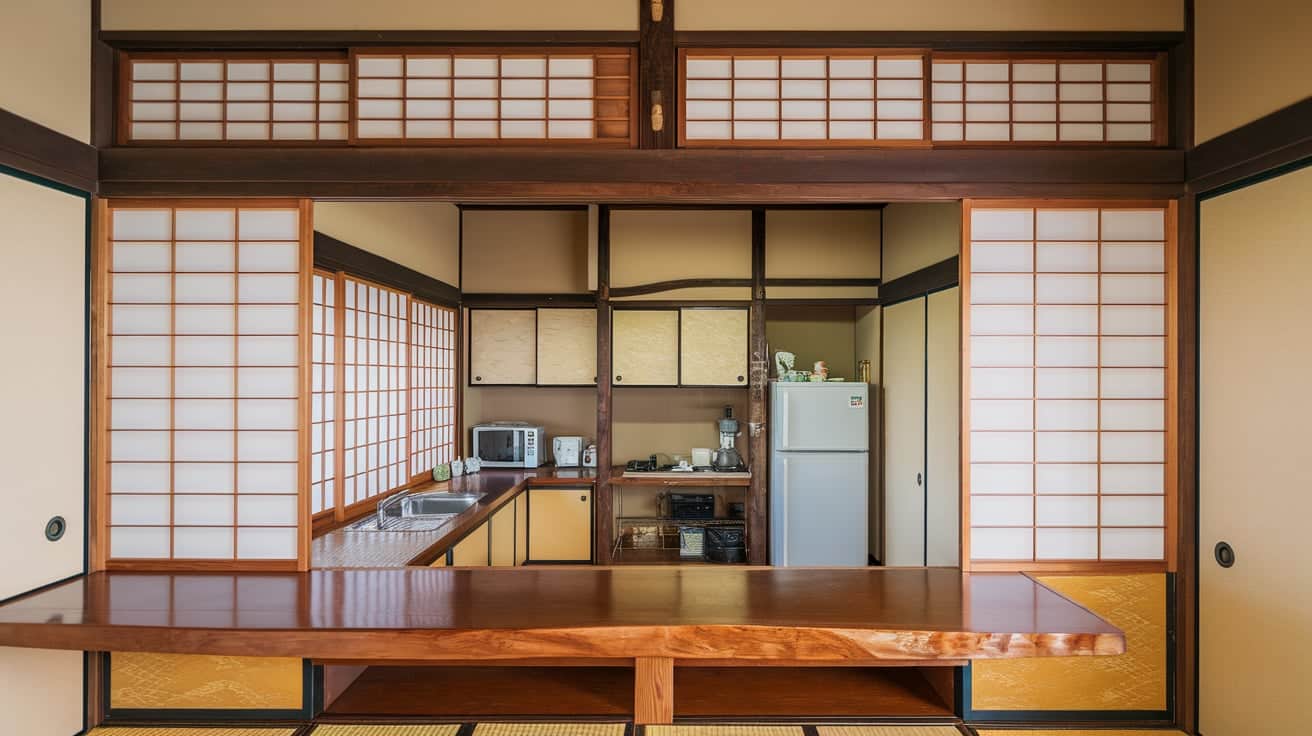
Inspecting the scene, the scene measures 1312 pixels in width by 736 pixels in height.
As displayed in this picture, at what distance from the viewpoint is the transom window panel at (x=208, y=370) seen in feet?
9.01

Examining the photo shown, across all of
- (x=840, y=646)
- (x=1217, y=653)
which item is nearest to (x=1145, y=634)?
(x=1217, y=653)

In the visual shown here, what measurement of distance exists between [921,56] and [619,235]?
9.31 feet

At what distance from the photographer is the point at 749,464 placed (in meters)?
5.28

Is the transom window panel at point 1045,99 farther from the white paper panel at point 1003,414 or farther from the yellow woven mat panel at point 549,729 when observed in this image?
the yellow woven mat panel at point 549,729

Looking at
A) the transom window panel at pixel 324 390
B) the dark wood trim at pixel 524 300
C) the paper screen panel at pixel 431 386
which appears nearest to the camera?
the transom window panel at pixel 324 390

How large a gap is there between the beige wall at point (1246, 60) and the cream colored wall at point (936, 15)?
163mm

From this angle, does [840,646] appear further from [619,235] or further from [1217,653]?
[619,235]

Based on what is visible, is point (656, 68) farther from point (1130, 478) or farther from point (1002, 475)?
point (1130, 478)

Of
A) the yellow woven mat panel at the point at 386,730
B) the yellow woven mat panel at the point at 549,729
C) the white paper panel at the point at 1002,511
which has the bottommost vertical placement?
the yellow woven mat panel at the point at 386,730

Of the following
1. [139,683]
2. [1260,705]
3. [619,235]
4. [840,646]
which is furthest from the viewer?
[619,235]

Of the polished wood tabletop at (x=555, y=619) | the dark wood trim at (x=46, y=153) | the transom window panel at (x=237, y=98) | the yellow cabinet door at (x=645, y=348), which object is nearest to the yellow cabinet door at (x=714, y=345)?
the yellow cabinet door at (x=645, y=348)

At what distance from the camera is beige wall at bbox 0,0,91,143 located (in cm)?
233

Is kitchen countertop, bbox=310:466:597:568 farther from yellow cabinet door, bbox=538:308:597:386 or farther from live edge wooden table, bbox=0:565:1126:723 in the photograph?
yellow cabinet door, bbox=538:308:597:386

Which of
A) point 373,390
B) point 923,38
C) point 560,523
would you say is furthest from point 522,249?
point 923,38
